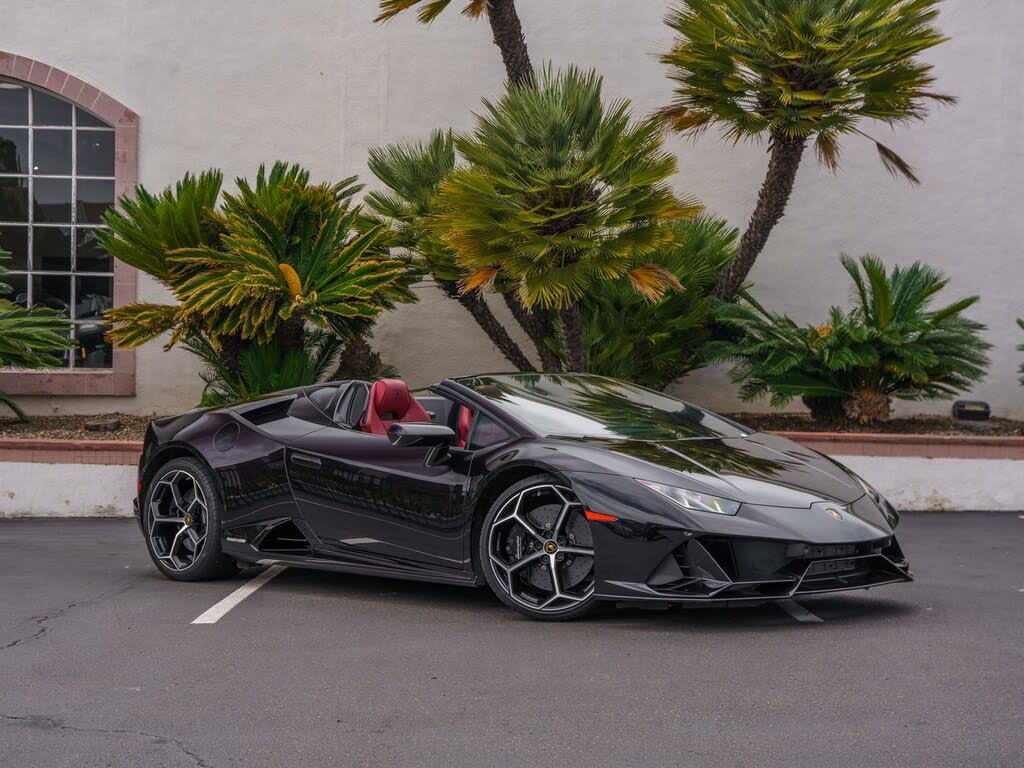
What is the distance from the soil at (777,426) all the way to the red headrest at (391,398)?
5436mm

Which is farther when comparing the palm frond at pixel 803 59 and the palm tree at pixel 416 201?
the palm tree at pixel 416 201

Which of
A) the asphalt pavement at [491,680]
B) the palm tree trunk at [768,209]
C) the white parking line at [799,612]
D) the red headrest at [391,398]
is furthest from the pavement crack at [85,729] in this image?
the palm tree trunk at [768,209]

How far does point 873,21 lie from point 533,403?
22.0 ft

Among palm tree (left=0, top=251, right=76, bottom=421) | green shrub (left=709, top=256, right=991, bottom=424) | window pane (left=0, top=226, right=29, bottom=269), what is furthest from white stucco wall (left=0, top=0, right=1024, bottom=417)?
green shrub (left=709, top=256, right=991, bottom=424)

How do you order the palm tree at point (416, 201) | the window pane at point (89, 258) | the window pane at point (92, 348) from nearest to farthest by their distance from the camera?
the palm tree at point (416, 201) → the window pane at point (92, 348) → the window pane at point (89, 258)

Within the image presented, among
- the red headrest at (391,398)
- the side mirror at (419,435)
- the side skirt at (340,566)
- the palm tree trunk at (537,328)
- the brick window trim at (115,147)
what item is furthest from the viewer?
the brick window trim at (115,147)

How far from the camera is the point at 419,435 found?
595 cm

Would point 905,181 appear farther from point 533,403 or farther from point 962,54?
point 533,403

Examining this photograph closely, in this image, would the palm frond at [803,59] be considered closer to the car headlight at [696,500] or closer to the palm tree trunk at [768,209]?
the palm tree trunk at [768,209]

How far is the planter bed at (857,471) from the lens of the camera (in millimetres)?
10914

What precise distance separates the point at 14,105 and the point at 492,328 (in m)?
6.77

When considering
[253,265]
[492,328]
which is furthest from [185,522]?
[492,328]

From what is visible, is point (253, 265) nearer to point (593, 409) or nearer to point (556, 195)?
point (556, 195)

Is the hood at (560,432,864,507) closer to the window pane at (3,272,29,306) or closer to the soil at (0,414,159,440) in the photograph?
the soil at (0,414,159,440)
